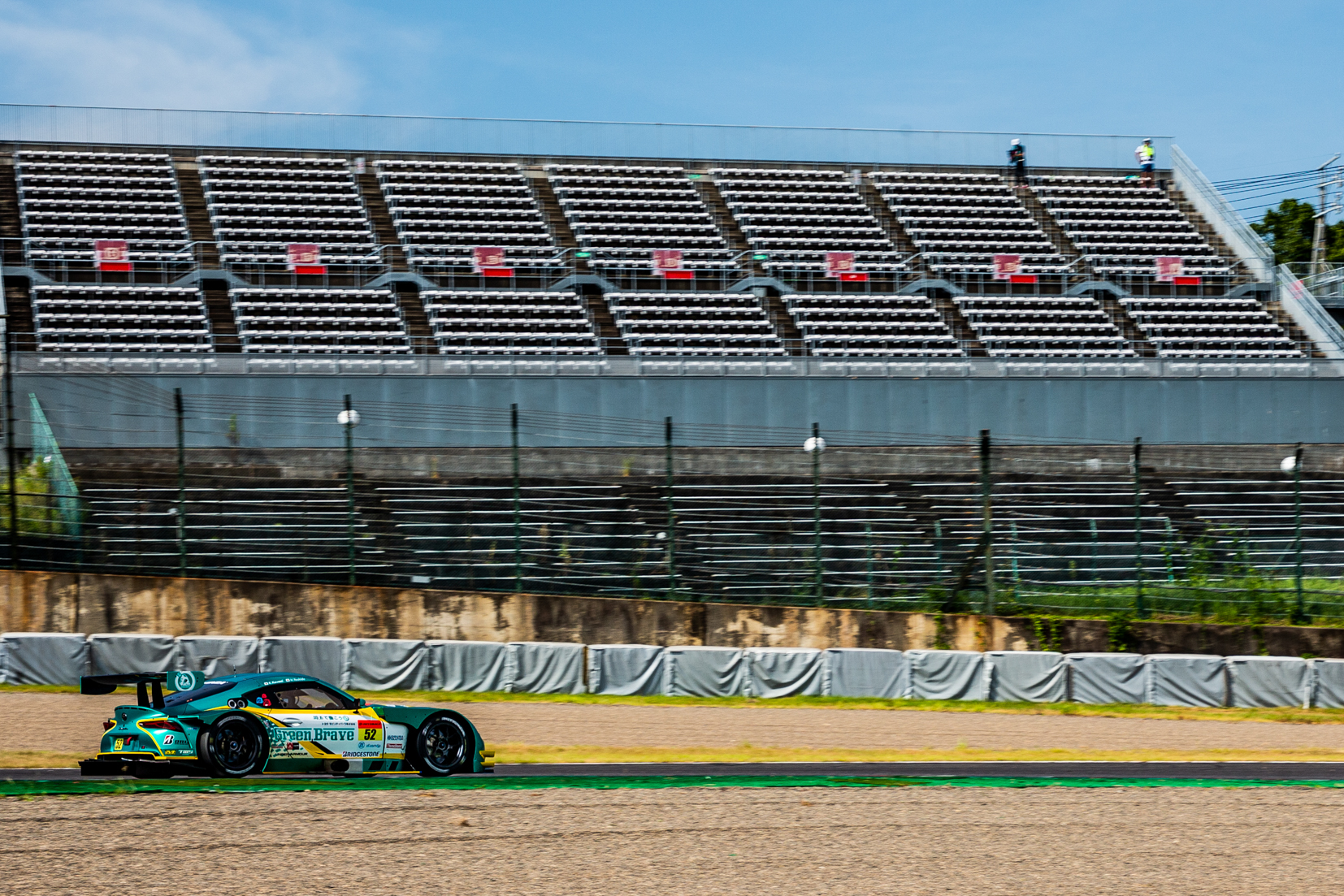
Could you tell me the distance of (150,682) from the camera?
1084 centimetres

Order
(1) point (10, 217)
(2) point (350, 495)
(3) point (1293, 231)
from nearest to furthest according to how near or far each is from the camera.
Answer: (2) point (350, 495) < (1) point (10, 217) < (3) point (1293, 231)

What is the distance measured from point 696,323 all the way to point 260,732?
2293 cm

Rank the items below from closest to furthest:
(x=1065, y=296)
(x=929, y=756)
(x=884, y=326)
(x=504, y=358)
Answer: (x=929, y=756) < (x=504, y=358) < (x=884, y=326) < (x=1065, y=296)

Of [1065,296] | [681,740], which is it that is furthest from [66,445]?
[1065,296]

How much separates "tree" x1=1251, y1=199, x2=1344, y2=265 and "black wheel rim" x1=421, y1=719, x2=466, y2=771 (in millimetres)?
59291

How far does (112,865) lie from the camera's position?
848 centimetres

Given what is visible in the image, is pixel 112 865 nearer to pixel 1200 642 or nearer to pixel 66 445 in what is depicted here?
pixel 66 445

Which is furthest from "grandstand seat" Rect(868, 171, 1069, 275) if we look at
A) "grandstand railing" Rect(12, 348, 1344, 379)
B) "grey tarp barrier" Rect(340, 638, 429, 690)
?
"grey tarp barrier" Rect(340, 638, 429, 690)

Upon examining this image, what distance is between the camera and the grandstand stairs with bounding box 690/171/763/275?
121ft

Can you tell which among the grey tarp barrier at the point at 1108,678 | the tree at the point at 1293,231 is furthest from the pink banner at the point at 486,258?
the tree at the point at 1293,231

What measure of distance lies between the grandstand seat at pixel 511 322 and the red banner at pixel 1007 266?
1226cm

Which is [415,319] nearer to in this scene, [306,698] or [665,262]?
[665,262]

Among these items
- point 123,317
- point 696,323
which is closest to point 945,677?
point 696,323

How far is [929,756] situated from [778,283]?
74.1 feet
